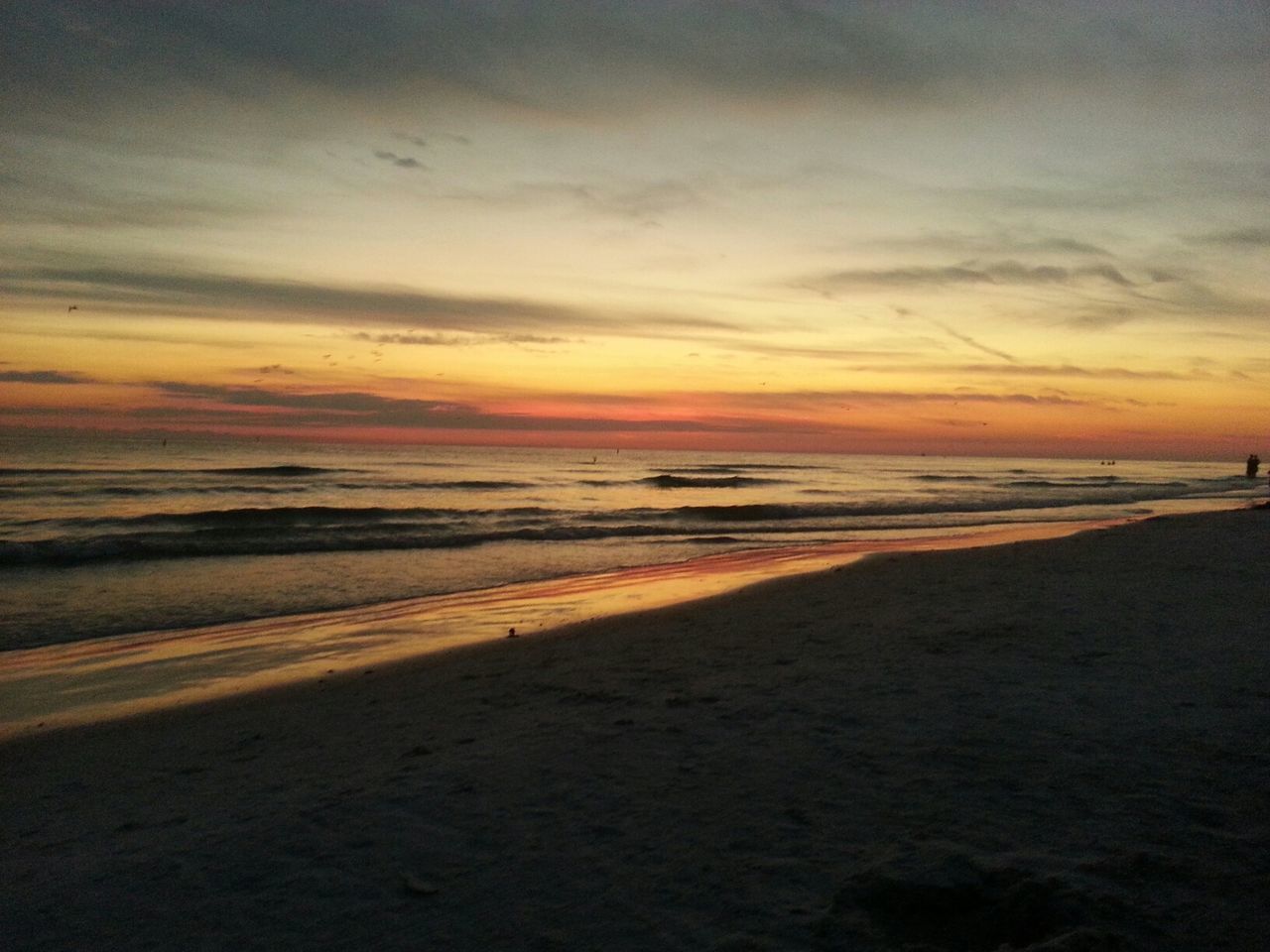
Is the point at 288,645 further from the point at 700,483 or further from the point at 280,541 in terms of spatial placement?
the point at 700,483

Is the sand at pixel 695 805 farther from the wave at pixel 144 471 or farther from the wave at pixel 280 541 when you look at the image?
the wave at pixel 144 471

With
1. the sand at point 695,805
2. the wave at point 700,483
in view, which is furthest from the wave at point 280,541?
the wave at point 700,483

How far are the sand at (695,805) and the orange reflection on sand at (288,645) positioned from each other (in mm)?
941

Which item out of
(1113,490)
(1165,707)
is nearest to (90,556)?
(1165,707)

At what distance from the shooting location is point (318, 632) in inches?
434

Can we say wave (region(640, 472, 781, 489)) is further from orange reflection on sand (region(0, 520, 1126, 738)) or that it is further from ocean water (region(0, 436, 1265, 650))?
orange reflection on sand (region(0, 520, 1126, 738))

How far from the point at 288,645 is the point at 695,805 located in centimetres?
755

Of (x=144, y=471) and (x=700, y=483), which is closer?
(x=144, y=471)

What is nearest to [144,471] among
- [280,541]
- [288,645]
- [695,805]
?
[280,541]

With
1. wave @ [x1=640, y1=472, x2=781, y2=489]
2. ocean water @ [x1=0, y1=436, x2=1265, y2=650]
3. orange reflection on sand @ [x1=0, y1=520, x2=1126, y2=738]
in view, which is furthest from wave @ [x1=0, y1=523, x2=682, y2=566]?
wave @ [x1=640, y1=472, x2=781, y2=489]

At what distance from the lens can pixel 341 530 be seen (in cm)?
2531

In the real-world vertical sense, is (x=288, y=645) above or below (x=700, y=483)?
below

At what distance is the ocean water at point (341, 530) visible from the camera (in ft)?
46.9

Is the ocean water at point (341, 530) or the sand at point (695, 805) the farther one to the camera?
the ocean water at point (341, 530)
